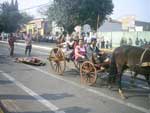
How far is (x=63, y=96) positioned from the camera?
10.4 metres

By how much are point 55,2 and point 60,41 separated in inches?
1506

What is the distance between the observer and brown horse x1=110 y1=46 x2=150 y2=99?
10367mm

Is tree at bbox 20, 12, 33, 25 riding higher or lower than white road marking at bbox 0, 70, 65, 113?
higher

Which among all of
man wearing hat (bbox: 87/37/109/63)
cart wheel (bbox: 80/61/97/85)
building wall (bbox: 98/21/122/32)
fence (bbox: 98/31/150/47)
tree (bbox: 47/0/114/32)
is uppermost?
tree (bbox: 47/0/114/32)

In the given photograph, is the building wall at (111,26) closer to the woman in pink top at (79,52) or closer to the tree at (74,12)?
the tree at (74,12)

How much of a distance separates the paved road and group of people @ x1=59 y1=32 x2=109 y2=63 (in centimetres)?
89

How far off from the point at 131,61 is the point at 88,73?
212 centimetres

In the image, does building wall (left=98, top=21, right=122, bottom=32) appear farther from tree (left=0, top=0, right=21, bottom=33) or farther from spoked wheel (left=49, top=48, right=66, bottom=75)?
spoked wheel (left=49, top=48, right=66, bottom=75)

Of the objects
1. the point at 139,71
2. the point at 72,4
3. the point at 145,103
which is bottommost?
the point at 145,103

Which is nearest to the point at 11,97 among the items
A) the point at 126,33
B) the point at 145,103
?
the point at 145,103

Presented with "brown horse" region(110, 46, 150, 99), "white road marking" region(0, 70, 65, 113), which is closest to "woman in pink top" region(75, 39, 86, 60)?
"brown horse" region(110, 46, 150, 99)

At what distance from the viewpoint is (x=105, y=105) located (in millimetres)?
9336

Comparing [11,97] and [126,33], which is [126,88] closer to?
[11,97]

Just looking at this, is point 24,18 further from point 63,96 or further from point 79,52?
point 63,96
